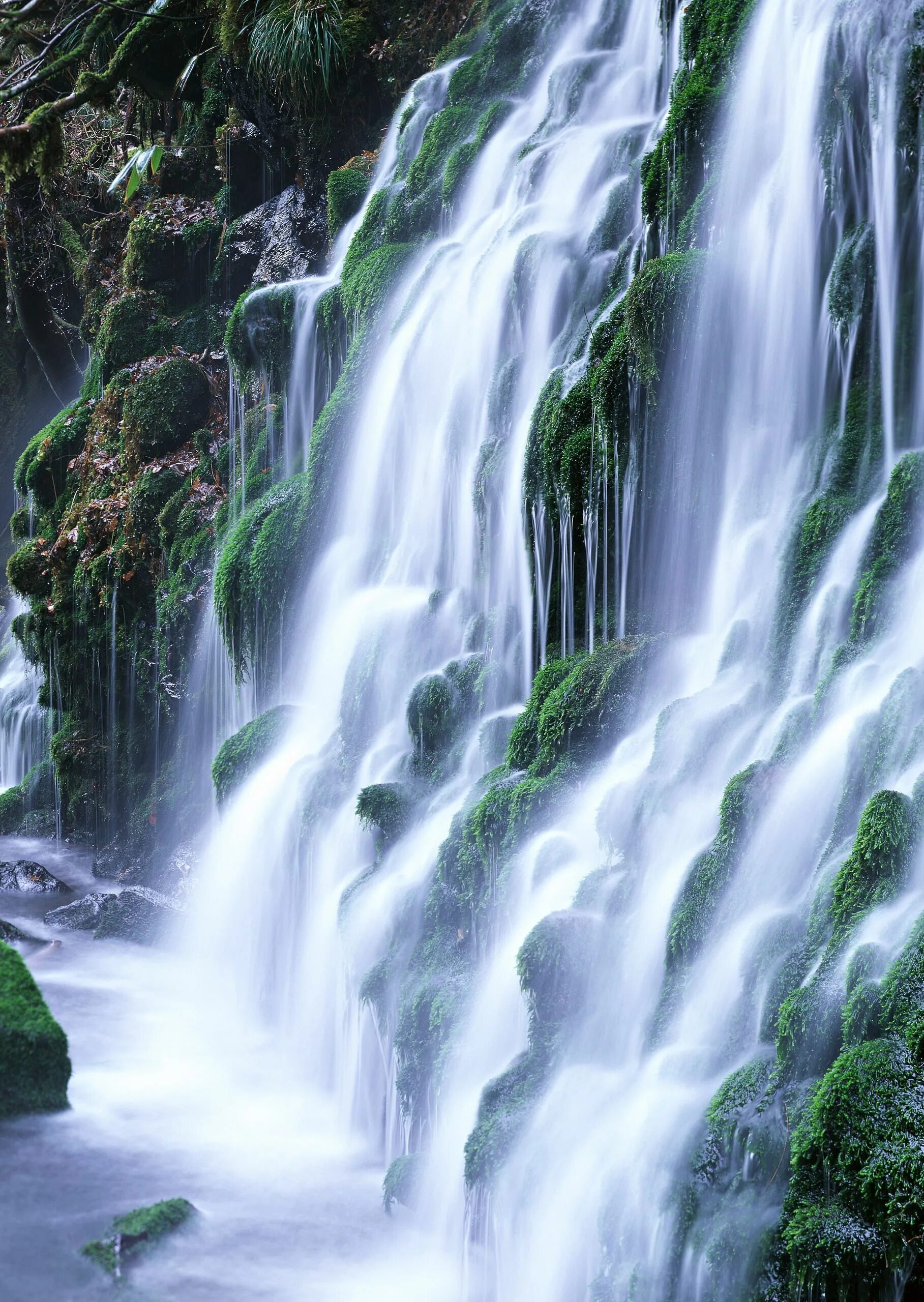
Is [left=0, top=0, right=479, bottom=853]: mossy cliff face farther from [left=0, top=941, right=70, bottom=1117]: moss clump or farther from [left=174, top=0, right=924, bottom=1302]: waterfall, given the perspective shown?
[left=0, top=941, right=70, bottom=1117]: moss clump

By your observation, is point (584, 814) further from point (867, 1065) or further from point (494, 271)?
point (494, 271)

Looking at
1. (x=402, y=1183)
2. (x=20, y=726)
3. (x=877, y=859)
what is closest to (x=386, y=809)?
(x=402, y=1183)

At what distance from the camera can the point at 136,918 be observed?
9.28 meters

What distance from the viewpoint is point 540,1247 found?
4484 millimetres

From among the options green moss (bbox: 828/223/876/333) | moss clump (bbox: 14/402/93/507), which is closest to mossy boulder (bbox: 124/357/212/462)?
moss clump (bbox: 14/402/93/507)

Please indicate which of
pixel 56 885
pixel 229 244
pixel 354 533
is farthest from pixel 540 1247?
pixel 229 244

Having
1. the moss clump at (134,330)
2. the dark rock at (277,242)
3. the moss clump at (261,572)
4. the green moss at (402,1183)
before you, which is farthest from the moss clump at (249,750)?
the moss clump at (134,330)

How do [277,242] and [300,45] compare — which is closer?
[300,45]

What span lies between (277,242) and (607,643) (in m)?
7.20

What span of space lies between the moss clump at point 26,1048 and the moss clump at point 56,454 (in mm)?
8712

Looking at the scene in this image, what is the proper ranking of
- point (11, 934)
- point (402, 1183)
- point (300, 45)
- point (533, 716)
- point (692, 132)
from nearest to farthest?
1. point (402, 1183)
2. point (533, 716)
3. point (692, 132)
4. point (11, 934)
5. point (300, 45)

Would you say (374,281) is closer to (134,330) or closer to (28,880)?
(134,330)

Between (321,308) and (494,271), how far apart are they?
2266 mm

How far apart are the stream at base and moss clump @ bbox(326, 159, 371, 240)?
23.0 ft
